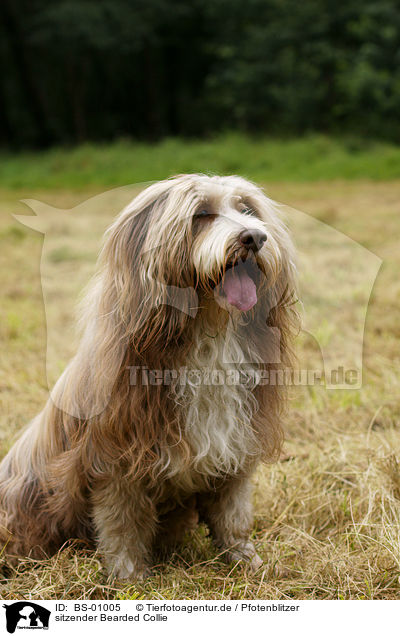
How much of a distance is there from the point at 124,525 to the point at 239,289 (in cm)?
87

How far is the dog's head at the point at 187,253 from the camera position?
6.00 feet

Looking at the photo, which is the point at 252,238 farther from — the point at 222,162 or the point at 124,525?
the point at 222,162

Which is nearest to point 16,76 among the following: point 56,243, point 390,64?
point 390,64

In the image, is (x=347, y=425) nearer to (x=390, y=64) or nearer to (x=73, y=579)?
(x=73, y=579)

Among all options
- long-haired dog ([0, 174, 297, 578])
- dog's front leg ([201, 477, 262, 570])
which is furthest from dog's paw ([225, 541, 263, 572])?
long-haired dog ([0, 174, 297, 578])

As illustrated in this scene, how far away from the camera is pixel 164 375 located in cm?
192

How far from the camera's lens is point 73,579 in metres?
2.10

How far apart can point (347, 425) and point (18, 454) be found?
1538 millimetres

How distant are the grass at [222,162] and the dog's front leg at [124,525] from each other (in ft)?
28.5

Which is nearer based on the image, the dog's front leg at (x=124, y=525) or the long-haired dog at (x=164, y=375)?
the long-haired dog at (x=164, y=375)
